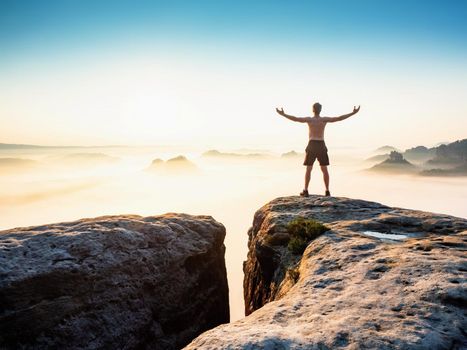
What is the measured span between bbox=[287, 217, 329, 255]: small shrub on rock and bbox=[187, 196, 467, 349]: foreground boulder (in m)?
0.31

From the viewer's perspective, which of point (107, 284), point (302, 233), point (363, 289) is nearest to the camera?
point (363, 289)

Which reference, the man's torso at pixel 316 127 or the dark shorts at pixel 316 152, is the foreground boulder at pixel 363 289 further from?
the man's torso at pixel 316 127

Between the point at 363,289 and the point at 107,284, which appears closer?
the point at 363,289

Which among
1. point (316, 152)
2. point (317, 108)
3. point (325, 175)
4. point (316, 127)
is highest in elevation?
point (317, 108)

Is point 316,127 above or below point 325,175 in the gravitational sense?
above

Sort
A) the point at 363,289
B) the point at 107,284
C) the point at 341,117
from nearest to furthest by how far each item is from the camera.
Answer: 1. the point at 363,289
2. the point at 107,284
3. the point at 341,117

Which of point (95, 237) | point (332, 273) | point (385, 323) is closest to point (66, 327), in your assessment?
point (95, 237)

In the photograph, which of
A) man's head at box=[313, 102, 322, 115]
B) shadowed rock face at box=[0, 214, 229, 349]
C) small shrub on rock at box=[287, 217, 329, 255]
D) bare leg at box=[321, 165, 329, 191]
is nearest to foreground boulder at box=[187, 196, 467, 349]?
small shrub on rock at box=[287, 217, 329, 255]

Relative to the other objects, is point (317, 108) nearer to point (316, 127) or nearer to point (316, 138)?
point (316, 127)

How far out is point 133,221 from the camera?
42.4 feet

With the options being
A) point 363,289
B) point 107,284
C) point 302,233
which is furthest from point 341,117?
point 107,284

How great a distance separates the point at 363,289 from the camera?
7426 mm

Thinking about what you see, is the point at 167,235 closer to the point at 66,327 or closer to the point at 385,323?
the point at 66,327

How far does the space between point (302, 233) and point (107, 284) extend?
6.48m
